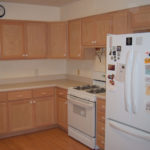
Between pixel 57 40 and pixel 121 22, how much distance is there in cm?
181

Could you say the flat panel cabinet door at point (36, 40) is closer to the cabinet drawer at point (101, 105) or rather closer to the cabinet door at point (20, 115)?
the cabinet door at point (20, 115)

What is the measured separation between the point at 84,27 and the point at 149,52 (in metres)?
1.85

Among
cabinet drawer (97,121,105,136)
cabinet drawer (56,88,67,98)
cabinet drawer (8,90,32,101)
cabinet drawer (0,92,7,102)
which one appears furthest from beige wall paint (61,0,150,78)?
cabinet drawer (0,92,7,102)

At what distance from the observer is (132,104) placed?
2611 millimetres

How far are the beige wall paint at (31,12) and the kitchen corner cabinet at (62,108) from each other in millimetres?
1730

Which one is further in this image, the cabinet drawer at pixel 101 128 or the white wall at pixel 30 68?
the white wall at pixel 30 68

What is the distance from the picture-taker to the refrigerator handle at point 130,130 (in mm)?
2518

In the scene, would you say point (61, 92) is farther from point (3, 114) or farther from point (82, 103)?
point (3, 114)

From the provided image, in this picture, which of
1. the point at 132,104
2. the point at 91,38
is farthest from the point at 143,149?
the point at 91,38

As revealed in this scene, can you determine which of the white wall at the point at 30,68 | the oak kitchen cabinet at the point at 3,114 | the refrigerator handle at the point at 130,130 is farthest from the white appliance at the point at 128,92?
the white wall at the point at 30,68

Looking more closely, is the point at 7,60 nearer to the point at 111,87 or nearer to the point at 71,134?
the point at 71,134

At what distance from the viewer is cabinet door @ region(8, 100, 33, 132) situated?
411 cm

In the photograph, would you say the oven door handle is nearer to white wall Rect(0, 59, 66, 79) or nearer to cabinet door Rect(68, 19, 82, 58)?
cabinet door Rect(68, 19, 82, 58)

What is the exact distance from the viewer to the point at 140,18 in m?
2.92
